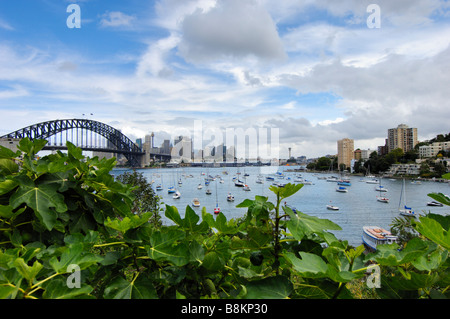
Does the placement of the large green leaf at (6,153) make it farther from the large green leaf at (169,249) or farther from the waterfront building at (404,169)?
the waterfront building at (404,169)

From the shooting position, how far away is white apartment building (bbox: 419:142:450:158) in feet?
227

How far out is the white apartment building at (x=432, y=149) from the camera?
69.3m

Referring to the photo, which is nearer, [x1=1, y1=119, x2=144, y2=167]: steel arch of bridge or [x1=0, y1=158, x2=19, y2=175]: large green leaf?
[x1=0, y1=158, x2=19, y2=175]: large green leaf

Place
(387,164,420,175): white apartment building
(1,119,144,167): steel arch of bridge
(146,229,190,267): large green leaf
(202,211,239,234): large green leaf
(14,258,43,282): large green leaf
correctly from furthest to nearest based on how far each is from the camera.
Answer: (387,164,420,175): white apartment building, (1,119,144,167): steel arch of bridge, (202,211,239,234): large green leaf, (146,229,190,267): large green leaf, (14,258,43,282): large green leaf

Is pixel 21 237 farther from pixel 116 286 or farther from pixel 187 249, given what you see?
pixel 187 249

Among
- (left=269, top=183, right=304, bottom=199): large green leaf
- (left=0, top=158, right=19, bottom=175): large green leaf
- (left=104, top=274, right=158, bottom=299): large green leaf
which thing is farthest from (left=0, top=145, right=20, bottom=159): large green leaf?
(left=269, top=183, right=304, bottom=199): large green leaf

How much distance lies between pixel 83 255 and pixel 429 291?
78 centimetres

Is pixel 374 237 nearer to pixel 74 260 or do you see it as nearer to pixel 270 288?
pixel 270 288

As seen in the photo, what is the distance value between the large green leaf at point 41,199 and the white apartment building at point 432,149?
88841mm

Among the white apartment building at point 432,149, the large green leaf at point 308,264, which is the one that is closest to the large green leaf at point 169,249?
the large green leaf at point 308,264

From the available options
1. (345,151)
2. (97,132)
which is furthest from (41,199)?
(345,151)

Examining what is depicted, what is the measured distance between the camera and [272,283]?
557mm

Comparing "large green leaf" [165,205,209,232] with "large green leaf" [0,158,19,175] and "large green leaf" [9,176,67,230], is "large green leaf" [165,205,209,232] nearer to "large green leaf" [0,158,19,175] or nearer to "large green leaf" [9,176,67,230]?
"large green leaf" [9,176,67,230]
